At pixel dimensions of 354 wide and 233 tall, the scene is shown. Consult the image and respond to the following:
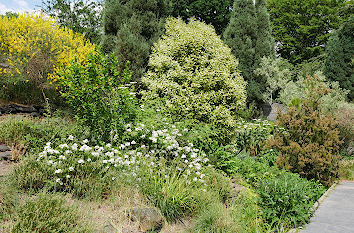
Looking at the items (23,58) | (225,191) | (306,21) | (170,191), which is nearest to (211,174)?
(225,191)

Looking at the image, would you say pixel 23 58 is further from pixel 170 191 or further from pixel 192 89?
pixel 170 191

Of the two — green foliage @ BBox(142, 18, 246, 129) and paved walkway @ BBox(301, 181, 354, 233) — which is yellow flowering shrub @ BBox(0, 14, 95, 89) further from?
paved walkway @ BBox(301, 181, 354, 233)

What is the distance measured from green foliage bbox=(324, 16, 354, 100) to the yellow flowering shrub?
14.8 meters

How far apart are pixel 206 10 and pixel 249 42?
648 cm

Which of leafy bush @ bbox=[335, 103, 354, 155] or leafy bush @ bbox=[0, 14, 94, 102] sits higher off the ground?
leafy bush @ bbox=[0, 14, 94, 102]

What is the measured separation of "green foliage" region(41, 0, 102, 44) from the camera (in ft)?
49.9

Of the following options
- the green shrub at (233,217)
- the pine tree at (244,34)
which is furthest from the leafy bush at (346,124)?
the green shrub at (233,217)

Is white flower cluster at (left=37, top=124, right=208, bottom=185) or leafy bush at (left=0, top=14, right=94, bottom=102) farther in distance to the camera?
leafy bush at (left=0, top=14, right=94, bottom=102)

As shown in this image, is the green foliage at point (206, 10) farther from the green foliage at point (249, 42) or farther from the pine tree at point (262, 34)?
the green foliage at point (249, 42)

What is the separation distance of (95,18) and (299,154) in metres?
13.6

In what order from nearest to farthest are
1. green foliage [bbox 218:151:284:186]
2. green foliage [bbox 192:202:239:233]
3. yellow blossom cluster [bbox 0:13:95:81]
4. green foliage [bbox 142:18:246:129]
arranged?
1. green foliage [bbox 192:202:239:233]
2. green foliage [bbox 218:151:284:186]
3. green foliage [bbox 142:18:246:129]
4. yellow blossom cluster [bbox 0:13:95:81]

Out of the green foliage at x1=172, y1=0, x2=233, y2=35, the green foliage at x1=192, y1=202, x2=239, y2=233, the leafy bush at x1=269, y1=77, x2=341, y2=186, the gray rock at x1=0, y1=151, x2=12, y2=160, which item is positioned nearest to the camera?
the green foliage at x1=192, y1=202, x2=239, y2=233

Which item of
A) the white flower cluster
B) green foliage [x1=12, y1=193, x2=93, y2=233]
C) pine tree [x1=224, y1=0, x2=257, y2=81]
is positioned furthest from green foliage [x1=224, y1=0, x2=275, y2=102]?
green foliage [x1=12, y1=193, x2=93, y2=233]

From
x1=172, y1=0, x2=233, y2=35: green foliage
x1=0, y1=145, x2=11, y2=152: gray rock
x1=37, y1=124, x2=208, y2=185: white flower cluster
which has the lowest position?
x1=0, y1=145, x2=11, y2=152: gray rock
